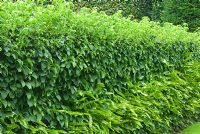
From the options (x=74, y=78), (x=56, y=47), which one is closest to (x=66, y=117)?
(x=74, y=78)

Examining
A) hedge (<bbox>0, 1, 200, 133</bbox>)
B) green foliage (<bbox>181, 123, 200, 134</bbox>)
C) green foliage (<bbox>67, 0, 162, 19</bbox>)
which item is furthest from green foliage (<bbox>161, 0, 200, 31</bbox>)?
hedge (<bbox>0, 1, 200, 133</bbox>)

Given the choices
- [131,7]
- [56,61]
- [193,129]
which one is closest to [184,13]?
[131,7]

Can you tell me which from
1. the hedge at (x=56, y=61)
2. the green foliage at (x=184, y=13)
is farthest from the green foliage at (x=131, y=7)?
the hedge at (x=56, y=61)

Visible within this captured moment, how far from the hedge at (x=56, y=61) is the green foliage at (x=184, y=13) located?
11961mm

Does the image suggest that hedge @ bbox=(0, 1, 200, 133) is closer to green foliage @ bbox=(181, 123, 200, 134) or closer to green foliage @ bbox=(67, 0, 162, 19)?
green foliage @ bbox=(181, 123, 200, 134)

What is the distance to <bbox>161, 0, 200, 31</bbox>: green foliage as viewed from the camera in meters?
18.5

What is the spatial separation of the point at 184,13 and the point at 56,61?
14942 mm

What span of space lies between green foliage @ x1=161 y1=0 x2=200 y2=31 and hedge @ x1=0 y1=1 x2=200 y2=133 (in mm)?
11961

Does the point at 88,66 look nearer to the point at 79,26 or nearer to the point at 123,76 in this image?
the point at 79,26

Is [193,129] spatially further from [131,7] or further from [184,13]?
[131,7]

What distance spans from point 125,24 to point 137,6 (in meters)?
15.5

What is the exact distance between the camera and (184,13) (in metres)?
18.8

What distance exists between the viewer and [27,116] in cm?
439

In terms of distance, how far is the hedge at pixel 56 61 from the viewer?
4.16 metres
